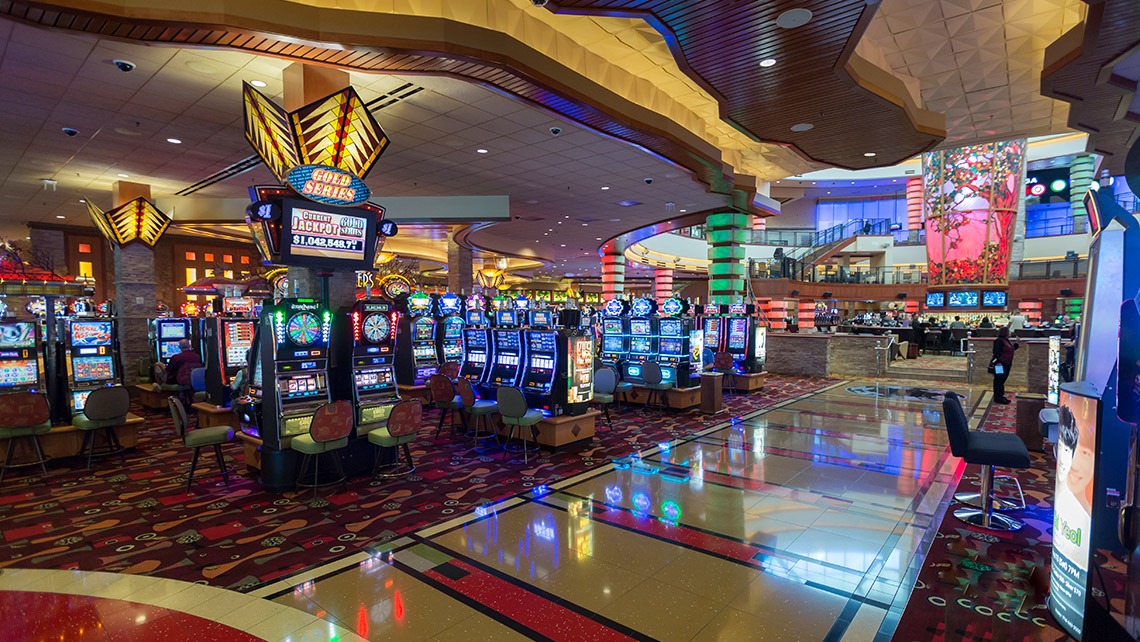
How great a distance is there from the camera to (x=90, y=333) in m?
7.04

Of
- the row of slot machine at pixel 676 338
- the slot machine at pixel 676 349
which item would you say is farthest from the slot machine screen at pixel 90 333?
the slot machine at pixel 676 349

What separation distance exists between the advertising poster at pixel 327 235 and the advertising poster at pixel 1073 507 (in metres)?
5.51

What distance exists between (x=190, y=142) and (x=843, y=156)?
32.4 ft

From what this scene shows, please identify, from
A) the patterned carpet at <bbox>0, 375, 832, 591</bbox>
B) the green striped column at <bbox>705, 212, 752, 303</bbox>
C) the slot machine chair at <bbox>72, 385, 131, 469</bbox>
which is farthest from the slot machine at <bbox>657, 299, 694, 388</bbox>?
the slot machine chair at <bbox>72, 385, 131, 469</bbox>

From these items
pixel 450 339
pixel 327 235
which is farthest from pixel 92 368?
pixel 450 339

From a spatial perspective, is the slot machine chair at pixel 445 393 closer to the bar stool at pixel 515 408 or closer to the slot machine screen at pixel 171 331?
the bar stool at pixel 515 408

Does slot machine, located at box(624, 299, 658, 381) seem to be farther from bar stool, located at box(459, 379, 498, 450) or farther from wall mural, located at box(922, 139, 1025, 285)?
wall mural, located at box(922, 139, 1025, 285)

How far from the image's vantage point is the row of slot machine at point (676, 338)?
9727 millimetres

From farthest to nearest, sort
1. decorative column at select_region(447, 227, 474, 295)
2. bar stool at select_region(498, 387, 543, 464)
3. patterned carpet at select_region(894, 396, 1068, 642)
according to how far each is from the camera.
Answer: decorative column at select_region(447, 227, 474, 295)
bar stool at select_region(498, 387, 543, 464)
patterned carpet at select_region(894, 396, 1068, 642)

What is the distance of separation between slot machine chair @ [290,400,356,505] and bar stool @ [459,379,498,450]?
1.62 metres

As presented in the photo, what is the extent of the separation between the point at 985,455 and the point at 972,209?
18.6 m

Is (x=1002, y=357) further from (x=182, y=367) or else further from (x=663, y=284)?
(x=663, y=284)

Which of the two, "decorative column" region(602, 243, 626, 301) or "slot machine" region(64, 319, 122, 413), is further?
"decorative column" region(602, 243, 626, 301)

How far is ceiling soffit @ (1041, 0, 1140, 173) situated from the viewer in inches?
192
